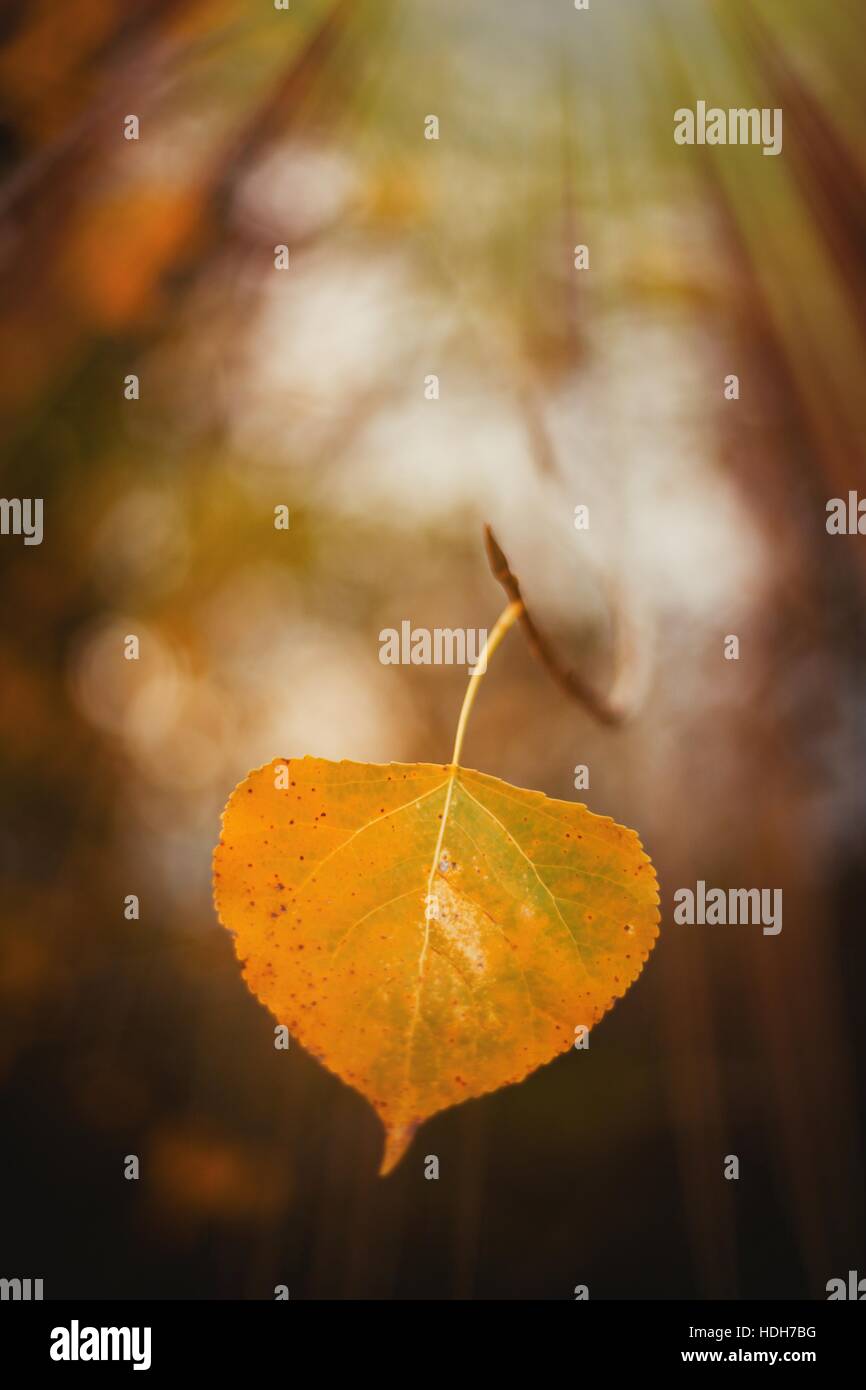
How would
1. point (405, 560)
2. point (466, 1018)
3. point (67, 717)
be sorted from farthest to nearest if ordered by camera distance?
point (405, 560)
point (67, 717)
point (466, 1018)

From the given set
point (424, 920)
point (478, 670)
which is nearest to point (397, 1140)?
point (424, 920)

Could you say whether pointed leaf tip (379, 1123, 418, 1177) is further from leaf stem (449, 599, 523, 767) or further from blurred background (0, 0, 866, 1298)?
blurred background (0, 0, 866, 1298)

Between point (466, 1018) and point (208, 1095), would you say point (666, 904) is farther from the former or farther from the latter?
point (466, 1018)

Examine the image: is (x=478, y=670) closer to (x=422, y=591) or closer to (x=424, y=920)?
(x=424, y=920)

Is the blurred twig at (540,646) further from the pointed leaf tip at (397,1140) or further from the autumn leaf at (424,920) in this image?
the pointed leaf tip at (397,1140)

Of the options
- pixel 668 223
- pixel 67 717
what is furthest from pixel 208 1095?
pixel 668 223
